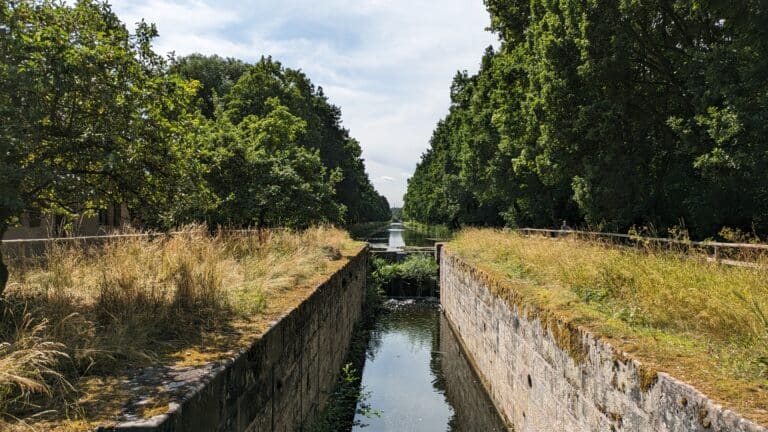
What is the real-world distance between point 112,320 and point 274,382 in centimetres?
167

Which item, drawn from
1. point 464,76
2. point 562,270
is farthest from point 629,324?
point 464,76

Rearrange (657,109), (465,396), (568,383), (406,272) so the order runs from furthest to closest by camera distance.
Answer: (406,272) → (657,109) → (465,396) → (568,383)

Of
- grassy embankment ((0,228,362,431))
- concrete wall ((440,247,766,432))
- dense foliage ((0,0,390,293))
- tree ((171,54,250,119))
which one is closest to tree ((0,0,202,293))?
dense foliage ((0,0,390,293))

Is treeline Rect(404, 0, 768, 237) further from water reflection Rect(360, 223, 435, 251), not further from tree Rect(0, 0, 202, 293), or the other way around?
water reflection Rect(360, 223, 435, 251)

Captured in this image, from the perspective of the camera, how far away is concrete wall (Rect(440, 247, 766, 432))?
3502 mm

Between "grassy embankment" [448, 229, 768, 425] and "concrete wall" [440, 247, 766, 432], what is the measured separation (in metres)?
0.10

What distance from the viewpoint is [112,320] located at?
15.3ft

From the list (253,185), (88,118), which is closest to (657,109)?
(253,185)

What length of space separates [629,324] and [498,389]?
15.9ft

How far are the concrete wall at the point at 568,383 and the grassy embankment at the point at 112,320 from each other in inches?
130

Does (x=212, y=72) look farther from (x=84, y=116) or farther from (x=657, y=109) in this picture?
(x=84, y=116)

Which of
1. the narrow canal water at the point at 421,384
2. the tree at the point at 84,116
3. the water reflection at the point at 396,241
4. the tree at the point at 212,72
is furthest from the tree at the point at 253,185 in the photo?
the tree at the point at 212,72

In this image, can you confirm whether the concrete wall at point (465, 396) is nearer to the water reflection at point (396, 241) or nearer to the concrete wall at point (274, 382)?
the concrete wall at point (274, 382)

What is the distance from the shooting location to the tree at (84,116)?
14.0ft
